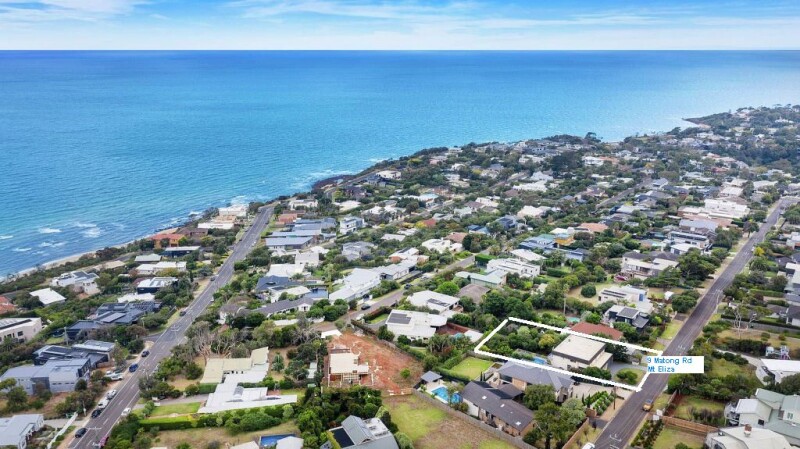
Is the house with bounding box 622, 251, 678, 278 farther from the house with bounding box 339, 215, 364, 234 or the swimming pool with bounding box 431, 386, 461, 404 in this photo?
the house with bounding box 339, 215, 364, 234

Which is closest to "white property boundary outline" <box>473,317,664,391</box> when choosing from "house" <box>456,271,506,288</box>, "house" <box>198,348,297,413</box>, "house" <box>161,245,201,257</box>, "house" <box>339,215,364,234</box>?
"house" <box>456,271,506,288</box>

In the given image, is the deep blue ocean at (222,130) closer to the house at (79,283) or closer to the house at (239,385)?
the house at (79,283)

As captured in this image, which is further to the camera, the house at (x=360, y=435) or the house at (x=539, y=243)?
the house at (x=539, y=243)

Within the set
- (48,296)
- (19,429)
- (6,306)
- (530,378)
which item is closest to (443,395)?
(530,378)

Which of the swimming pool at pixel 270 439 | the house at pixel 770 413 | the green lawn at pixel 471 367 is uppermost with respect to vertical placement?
the house at pixel 770 413

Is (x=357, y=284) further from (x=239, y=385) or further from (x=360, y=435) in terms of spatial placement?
(x=360, y=435)

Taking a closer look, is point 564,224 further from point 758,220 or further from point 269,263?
point 269,263

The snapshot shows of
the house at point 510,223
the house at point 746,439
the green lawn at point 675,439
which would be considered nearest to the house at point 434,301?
the green lawn at point 675,439
